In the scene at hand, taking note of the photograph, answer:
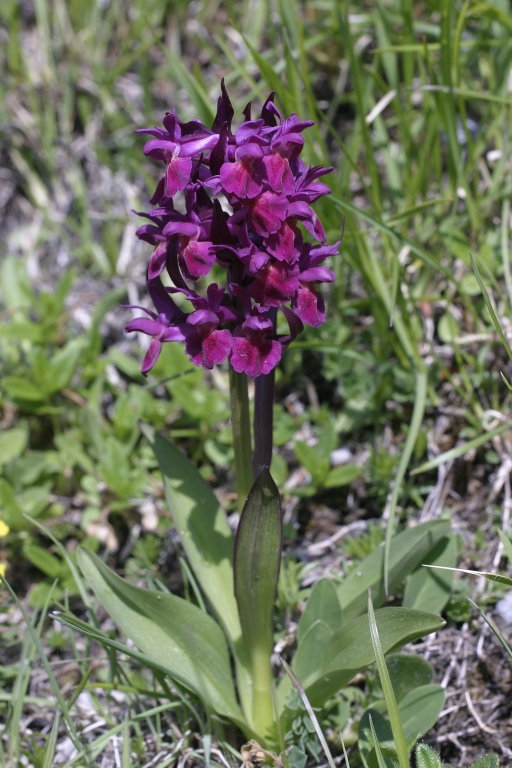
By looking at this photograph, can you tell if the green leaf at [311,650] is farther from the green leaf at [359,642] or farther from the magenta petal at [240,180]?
the magenta petal at [240,180]

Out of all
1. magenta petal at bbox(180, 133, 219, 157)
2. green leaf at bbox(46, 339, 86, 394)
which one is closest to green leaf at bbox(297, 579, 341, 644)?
magenta petal at bbox(180, 133, 219, 157)

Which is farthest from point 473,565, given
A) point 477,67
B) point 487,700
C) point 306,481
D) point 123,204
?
point 123,204

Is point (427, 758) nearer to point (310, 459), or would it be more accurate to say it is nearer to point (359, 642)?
point (359, 642)

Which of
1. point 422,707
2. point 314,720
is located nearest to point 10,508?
point 314,720

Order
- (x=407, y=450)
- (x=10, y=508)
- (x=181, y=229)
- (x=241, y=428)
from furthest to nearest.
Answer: (x=10, y=508)
(x=407, y=450)
(x=241, y=428)
(x=181, y=229)

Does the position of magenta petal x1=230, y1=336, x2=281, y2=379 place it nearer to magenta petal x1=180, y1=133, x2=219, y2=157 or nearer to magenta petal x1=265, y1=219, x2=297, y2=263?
magenta petal x1=265, y1=219, x2=297, y2=263

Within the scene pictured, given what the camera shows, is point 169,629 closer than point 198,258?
No

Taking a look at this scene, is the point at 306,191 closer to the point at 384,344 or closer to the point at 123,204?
the point at 384,344
